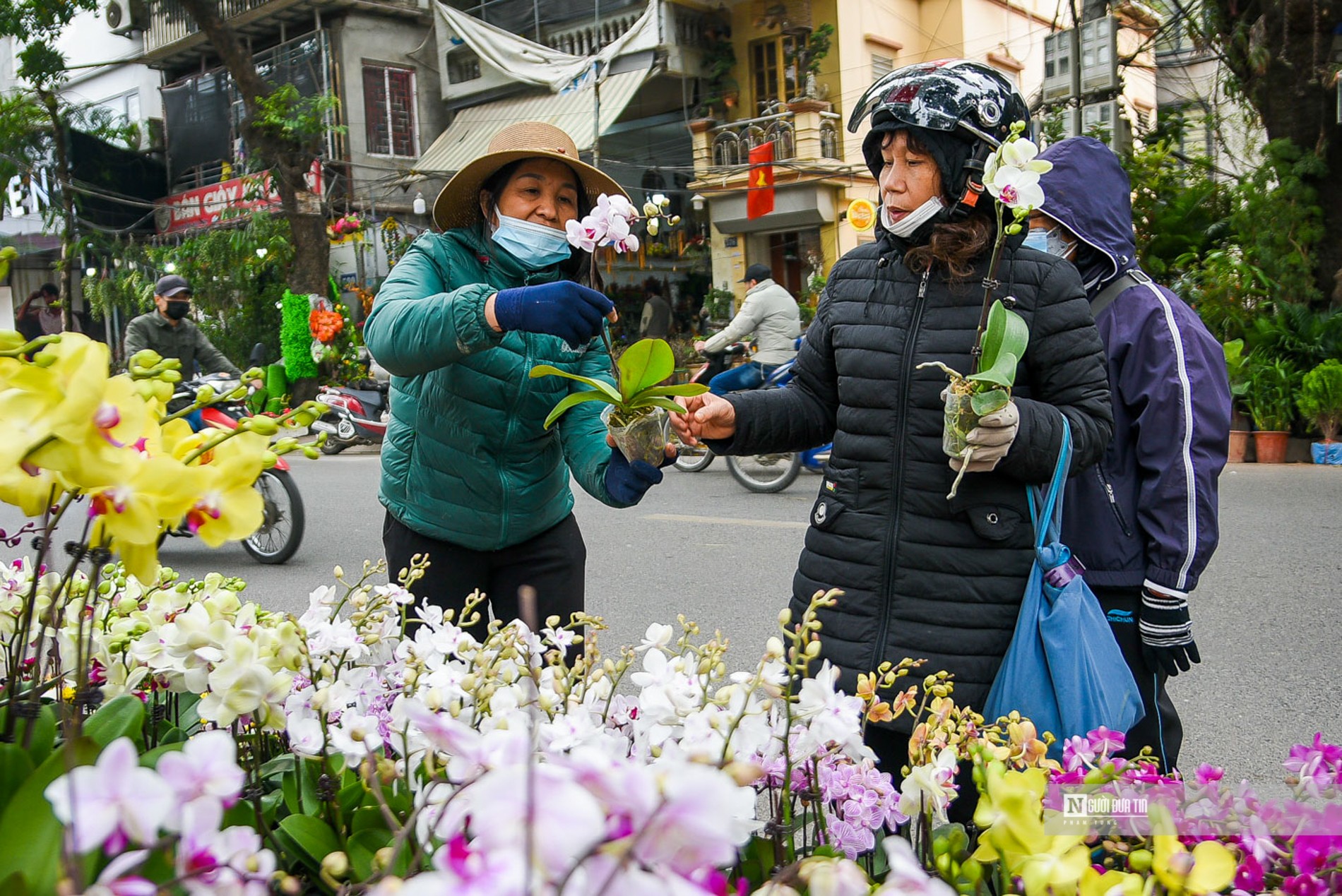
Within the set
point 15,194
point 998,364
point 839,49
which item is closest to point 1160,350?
point 998,364

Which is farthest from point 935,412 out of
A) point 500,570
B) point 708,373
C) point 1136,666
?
point 708,373

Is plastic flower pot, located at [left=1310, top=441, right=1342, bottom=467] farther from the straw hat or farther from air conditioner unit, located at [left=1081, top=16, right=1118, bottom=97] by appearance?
the straw hat

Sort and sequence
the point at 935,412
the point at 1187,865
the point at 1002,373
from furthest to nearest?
1. the point at 935,412
2. the point at 1002,373
3. the point at 1187,865

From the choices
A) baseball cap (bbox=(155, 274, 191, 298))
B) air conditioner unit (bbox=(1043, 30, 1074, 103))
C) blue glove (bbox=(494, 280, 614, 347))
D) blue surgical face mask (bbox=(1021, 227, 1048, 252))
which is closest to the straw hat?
blue glove (bbox=(494, 280, 614, 347))

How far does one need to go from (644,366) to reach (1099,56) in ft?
34.5

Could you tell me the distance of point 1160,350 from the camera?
204 cm

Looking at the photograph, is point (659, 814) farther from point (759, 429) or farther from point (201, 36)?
point (201, 36)

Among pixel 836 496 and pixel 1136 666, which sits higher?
pixel 836 496

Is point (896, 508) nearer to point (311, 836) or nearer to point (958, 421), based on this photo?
point (958, 421)

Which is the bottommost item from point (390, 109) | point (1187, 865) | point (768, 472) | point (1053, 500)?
point (768, 472)

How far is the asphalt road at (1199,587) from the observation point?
370cm

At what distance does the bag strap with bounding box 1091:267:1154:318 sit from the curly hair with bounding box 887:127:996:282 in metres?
0.40

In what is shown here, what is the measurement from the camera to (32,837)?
771mm

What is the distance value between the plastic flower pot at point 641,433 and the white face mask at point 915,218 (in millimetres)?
518
